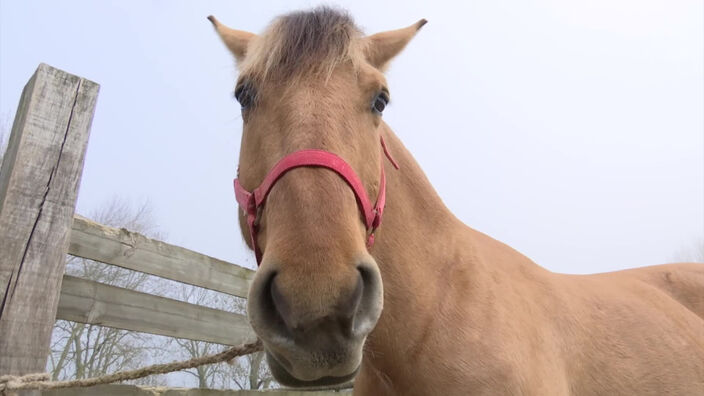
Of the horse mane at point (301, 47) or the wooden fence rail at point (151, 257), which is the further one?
the wooden fence rail at point (151, 257)

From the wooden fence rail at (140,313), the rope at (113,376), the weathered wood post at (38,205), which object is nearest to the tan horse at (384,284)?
the rope at (113,376)

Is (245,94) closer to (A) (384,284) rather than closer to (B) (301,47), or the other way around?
(B) (301,47)

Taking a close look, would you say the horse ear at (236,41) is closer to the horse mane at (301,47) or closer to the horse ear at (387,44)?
the horse mane at (301,47)

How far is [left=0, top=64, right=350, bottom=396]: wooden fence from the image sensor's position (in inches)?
77.6

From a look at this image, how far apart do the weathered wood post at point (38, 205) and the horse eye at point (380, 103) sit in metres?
1.46

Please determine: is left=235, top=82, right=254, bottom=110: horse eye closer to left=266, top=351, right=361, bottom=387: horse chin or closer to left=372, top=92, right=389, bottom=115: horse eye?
left=372, top=92, right=389, bottom=115: horse eye

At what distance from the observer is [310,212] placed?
4.54ft

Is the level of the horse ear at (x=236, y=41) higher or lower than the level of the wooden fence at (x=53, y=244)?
higher

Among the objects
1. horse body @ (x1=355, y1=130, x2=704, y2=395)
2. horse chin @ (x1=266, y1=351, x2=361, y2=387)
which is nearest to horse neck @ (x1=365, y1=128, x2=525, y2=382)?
horse body @ (x1=355, y1=130, x2=704, y2=395)

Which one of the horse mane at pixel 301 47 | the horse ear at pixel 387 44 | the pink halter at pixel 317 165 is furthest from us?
the horse ear at pixel 387 44

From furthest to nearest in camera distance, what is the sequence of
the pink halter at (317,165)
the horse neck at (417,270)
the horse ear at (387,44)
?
the horse ear at (387,44)
the horse neck at (417,270)
the pink halter at (317,165)

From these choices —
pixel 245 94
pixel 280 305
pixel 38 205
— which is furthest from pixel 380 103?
pixel 38 205

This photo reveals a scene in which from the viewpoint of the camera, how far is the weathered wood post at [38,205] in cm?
196

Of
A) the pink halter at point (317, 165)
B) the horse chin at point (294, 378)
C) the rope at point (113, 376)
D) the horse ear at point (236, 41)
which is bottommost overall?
the rope at point (113, 376)
